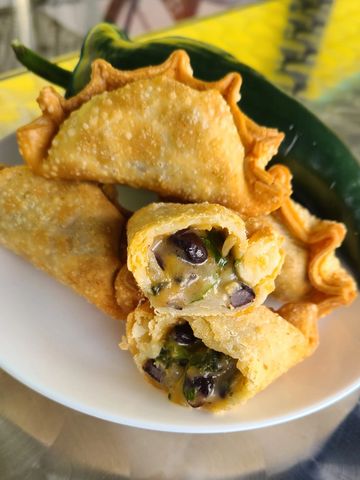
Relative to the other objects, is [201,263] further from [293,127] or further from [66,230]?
[293,127]

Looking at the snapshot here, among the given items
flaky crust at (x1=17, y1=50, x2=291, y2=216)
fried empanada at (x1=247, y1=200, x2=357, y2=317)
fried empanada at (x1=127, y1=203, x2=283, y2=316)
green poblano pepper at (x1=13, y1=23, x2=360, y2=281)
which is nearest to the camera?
fried empanada at (x1=127, y1=203, x2=283, y2=316)

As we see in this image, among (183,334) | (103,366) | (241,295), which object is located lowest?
(103,366)

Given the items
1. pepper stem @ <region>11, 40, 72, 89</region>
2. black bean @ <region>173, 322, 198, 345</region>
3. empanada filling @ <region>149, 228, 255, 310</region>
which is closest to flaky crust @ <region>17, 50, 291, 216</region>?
empanada filling @ <region>149, 228, 255, 310</region>

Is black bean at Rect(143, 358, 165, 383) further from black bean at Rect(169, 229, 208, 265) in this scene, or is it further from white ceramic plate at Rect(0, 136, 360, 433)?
black bean at Rect(169, 229, 208, 265)

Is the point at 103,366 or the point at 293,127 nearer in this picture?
the point at 103,366

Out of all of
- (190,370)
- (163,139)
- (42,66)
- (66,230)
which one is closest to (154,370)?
(190,370)

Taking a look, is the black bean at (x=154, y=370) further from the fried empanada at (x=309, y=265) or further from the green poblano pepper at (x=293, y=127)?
the green poblano pepper at (x=293, y=127)
